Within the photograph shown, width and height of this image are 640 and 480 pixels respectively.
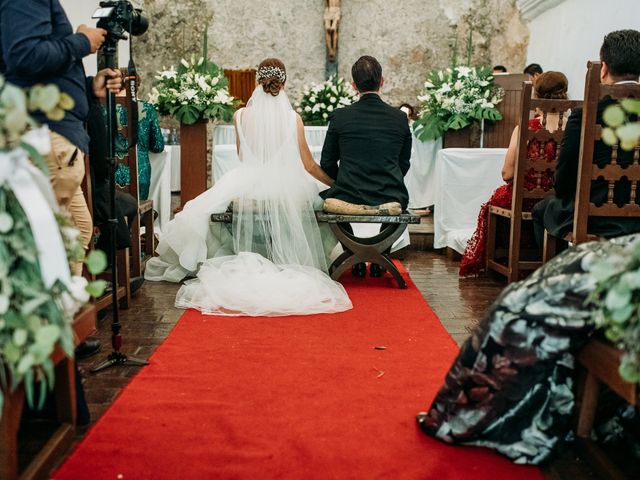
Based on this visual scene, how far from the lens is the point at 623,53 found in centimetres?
293

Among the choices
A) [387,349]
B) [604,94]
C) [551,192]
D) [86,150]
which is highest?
[604,94]

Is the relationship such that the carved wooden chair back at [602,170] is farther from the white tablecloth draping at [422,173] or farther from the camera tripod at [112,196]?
the white tablecloth draping at [422,173]

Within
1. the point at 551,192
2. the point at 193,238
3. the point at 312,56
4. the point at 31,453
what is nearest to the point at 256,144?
the point at 193,238

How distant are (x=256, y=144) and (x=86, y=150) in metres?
2.08

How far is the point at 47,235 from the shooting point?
57.6 inches

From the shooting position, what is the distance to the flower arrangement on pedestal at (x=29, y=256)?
1315 millimetres

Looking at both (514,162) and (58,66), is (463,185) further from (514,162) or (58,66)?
(58,66)

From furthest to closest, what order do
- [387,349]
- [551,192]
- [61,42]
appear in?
1. [551,192]
2. [387,349]
3. [61,42]

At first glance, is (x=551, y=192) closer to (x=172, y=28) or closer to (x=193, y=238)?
(x=193, y=238)

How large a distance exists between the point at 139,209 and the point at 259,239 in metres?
0.81

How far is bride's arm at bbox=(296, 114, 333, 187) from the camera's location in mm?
4594

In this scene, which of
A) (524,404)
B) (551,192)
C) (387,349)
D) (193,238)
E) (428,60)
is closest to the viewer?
(524,404)

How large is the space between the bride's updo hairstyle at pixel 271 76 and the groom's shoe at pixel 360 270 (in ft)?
4.50

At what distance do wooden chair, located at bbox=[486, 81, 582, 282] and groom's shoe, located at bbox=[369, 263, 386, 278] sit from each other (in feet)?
2.80
